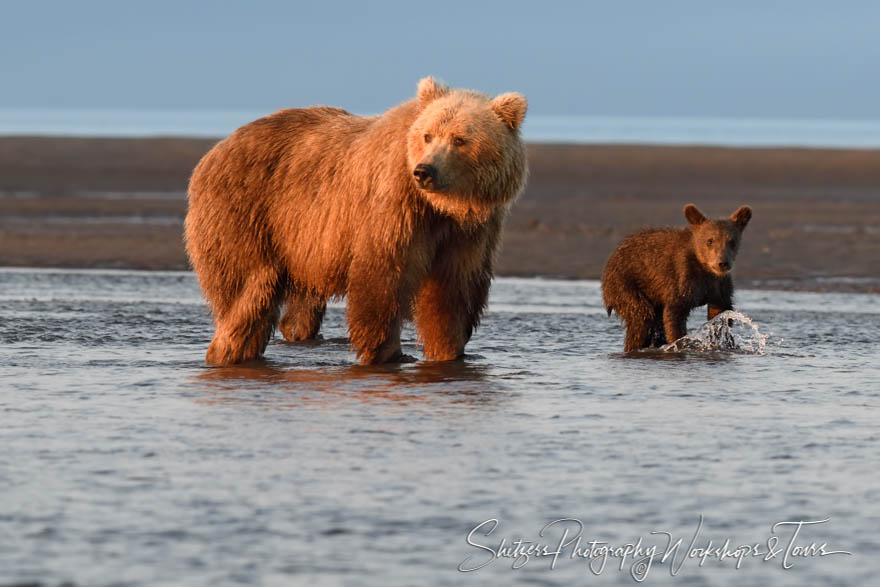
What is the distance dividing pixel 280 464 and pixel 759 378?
3.44m

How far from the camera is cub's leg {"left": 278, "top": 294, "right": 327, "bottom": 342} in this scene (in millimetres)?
9844

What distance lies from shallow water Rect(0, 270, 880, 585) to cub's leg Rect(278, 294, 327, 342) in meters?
0.22

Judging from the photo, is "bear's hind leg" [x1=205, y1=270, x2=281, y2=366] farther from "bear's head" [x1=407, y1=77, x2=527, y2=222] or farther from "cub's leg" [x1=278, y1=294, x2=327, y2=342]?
"bear's head" [x1=407, y1=77, x2=527, y2=222]

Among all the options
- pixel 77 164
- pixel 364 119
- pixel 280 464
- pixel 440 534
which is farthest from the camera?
pixel 77 164

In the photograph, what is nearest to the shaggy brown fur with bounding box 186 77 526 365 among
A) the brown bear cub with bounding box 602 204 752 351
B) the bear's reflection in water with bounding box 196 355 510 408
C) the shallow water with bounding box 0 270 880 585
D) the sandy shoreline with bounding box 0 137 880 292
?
the bear's reflection in water with bounding box 196 355 510 408

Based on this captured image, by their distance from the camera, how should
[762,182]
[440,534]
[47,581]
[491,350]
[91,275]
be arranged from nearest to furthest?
[47,581] → [440,534] → [491,350] → [91,275] → [762,182]

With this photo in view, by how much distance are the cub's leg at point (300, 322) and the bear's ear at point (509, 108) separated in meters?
2.42

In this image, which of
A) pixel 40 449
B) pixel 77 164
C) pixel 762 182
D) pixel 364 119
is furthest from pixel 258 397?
pixel 77 164

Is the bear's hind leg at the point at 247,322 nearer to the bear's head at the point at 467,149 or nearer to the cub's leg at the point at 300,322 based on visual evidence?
the cub's leg at the point at 300,322

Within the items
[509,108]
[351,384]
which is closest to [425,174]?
[509,108]

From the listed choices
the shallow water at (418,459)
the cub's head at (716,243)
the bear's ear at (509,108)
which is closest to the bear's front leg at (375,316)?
the shallow water at (418,459)

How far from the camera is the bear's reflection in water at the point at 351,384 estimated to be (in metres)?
7.27

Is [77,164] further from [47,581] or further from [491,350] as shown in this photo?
[47,581]

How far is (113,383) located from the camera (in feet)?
25.4
